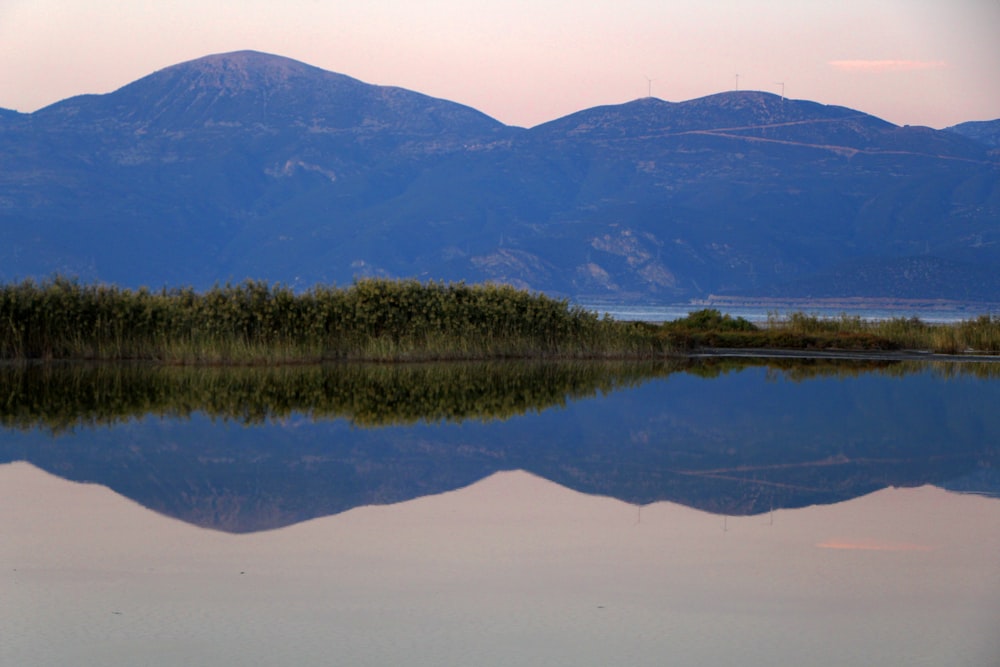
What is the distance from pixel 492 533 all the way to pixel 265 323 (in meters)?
15.4

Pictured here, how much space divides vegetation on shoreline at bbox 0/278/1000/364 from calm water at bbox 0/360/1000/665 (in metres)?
6.57

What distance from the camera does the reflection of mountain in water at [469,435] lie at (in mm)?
10117

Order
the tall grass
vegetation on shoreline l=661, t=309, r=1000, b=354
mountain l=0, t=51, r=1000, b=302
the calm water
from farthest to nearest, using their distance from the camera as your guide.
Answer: mountain l=0, t=51, r=1000, b=302 → the tall grass → vegetation on shoreline l=661, t=309, r=1000, b=354 → the calm water

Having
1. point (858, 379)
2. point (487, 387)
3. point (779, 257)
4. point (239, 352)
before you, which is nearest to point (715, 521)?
point (487, 387)

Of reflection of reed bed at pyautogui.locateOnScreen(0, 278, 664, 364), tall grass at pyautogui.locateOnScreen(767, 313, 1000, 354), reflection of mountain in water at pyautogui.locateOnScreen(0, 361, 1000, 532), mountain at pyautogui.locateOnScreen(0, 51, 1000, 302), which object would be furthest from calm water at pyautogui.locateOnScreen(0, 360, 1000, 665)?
mountain at pyautogui.locateOnScreen(0, 51, 1000, 302)

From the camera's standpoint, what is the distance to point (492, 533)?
8344 mm

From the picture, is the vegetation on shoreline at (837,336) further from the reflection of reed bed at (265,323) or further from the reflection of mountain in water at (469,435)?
the reflection of mountain in water at (469,435)

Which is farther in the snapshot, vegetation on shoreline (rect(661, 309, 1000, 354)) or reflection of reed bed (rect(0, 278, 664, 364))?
vegetation on shoreline (rect(661, 309, 1000, 354))

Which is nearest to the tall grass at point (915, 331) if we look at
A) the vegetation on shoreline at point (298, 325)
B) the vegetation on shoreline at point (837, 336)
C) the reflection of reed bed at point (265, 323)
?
the vegetation on shoreline at point (837, 336)

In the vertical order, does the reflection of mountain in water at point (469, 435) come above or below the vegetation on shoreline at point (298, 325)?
below

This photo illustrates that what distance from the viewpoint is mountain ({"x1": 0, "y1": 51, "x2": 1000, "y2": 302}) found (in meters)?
148

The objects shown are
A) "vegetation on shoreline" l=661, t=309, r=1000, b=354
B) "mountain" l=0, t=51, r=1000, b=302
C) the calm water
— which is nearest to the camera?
the calm water

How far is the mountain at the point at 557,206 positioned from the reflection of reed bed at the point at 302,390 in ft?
366

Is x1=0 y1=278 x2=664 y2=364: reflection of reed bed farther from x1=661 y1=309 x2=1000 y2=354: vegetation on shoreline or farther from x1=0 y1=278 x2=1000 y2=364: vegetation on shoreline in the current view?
x1=661 y1=309 x2=1000 y2=354: vegetation on shoreline
